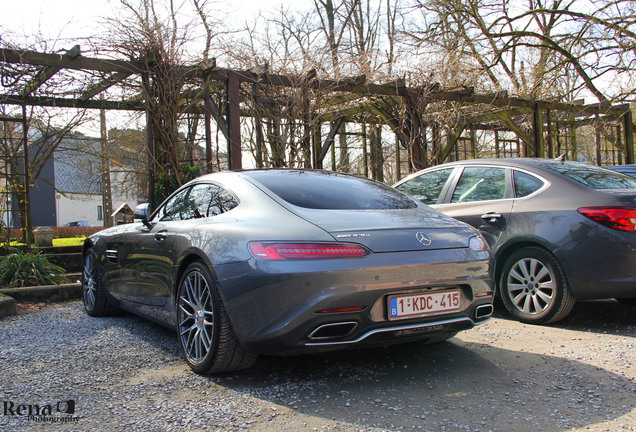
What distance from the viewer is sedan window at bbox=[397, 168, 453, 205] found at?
5.83 meters

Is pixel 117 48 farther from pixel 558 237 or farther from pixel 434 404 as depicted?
pixel 434 404

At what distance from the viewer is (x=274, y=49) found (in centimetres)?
1000

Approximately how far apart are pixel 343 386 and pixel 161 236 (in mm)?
1748

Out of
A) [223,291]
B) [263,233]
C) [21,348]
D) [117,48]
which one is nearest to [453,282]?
[263,233]

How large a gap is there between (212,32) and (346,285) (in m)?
8.16

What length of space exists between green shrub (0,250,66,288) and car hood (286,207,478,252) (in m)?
5.06

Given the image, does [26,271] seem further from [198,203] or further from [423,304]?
[423,304]

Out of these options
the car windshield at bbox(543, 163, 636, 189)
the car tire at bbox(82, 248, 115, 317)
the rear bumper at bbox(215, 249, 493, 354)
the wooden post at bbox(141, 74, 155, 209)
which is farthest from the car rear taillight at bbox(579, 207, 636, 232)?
the wooden post at bbox(141, 74, 155, 209)

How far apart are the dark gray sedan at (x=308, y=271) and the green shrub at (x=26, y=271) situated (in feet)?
12.5

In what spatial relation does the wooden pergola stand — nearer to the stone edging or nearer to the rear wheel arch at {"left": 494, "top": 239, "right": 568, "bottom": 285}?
the stone edging

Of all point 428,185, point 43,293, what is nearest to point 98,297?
point 43,293

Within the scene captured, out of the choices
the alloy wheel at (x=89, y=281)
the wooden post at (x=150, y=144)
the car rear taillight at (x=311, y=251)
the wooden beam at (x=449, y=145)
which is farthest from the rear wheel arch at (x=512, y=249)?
the wooden beam at (x=449, y=145)

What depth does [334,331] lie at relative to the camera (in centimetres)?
290

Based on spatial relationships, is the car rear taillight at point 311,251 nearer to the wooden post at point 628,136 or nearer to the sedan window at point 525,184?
the sedan window at point 525,184
